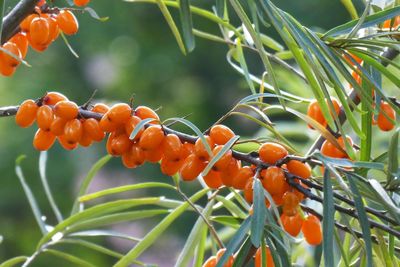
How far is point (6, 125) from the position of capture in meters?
3.45

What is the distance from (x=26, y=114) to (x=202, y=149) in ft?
0.53

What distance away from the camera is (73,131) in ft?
2.22

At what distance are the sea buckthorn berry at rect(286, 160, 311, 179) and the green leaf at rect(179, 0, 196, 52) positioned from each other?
0.38 ft

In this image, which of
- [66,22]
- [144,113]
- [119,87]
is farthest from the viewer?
[119,87]

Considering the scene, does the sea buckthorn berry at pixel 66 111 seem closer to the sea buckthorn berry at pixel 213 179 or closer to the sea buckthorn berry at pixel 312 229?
the sea buckthorn berry at pixel 213 179

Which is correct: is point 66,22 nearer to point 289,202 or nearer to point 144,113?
point 144,113

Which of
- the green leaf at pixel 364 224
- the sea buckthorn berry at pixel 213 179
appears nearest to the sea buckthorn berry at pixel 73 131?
the sea buckthorn berry at pixel 213 179

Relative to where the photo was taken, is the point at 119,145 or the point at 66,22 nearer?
the point at 119,145

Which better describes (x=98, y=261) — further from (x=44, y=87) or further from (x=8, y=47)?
(x=8, y=47)

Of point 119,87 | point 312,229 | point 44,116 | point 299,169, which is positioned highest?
point 44,116

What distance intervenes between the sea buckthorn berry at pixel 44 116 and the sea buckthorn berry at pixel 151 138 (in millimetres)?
93

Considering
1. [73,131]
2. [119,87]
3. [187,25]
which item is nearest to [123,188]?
[73,131]

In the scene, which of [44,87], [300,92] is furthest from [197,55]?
[300,92]

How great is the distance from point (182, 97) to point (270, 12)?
3.58m
